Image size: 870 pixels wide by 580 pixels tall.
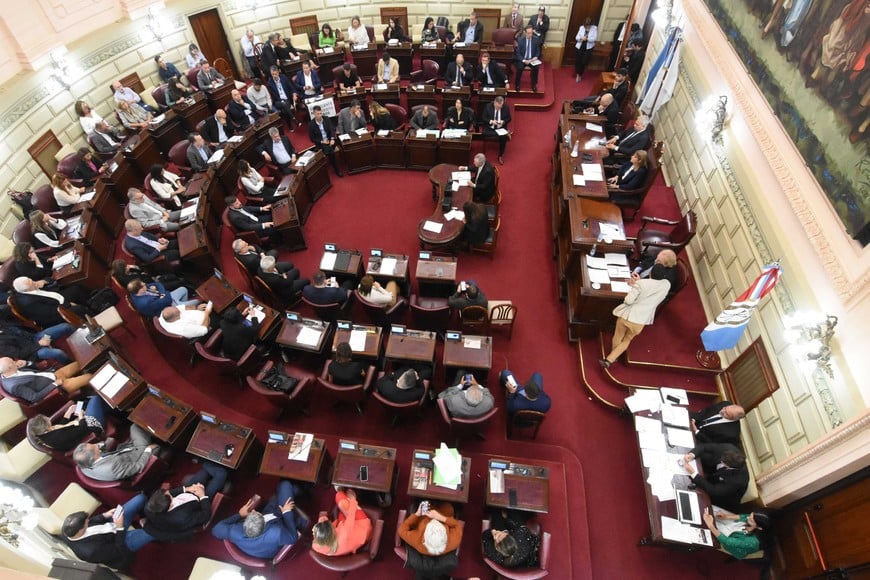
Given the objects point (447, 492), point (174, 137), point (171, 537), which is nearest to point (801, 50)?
point (447, 492)

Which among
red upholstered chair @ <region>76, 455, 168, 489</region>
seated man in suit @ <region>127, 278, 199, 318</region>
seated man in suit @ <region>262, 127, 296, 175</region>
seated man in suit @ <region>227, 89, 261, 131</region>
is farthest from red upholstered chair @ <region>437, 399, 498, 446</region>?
seated man in suit @ <region>227, 89, 261, 131</region>

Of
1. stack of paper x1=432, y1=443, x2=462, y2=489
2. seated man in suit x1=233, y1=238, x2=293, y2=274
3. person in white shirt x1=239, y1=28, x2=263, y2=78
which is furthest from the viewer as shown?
person in white shirt x1=239, y1=28, x2=263, y2=78

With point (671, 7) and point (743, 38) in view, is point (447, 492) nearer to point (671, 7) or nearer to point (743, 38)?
point (743, 38)

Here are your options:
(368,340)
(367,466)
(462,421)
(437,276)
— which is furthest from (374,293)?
(367,466)

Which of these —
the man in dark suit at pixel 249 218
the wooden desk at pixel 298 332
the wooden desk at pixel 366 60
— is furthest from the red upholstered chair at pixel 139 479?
the wooden desk at pixel 366 60

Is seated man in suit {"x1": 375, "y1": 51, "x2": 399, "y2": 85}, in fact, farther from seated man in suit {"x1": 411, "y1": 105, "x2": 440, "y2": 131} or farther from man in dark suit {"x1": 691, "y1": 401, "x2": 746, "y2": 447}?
man in dark suit {"x1": 691, "y1": 401, "x2": 746, "y2": 447}

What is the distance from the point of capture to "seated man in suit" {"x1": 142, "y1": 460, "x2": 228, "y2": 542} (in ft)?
14.1

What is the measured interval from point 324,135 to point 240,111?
6.90 ft

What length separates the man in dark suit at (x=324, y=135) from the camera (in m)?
9.06

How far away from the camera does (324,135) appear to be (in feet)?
30.4

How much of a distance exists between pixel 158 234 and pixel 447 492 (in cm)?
656

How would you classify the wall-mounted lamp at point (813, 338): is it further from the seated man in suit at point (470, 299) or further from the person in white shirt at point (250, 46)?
the person in white shirt at point (250, 46)

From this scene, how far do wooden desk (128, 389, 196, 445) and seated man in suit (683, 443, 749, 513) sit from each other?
5.64 meters

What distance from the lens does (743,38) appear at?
18.9 ft
